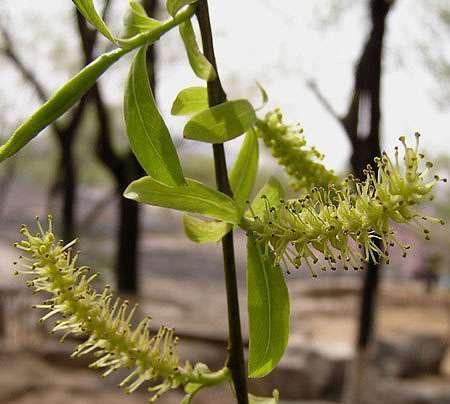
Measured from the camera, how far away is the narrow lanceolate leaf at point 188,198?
1.21 ft

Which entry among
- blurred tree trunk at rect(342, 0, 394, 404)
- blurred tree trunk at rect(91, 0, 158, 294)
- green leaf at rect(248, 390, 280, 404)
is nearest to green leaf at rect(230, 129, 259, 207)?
green leaf at rect(248, 390, 280, 404)

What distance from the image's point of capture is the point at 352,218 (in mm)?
344

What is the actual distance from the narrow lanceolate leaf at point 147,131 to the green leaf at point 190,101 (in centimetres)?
3

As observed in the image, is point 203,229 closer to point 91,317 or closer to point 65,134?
point 91,317

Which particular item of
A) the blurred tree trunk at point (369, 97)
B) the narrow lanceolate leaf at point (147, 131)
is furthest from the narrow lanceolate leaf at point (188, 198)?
the blurred tree trunk at point (369, 97)

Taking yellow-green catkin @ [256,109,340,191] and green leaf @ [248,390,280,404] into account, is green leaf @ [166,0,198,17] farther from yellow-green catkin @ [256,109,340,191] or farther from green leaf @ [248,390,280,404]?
green leaf @ [248,390,280,404]

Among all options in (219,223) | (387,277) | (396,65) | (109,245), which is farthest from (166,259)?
(219,223)

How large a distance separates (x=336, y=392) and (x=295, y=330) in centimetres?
270

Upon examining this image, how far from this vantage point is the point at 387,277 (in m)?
12.3

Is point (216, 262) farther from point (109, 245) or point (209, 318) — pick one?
point (209, 318)

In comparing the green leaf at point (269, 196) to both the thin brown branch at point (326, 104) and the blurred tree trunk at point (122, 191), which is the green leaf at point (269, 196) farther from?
the blurred tree trunk at point (122, 191)

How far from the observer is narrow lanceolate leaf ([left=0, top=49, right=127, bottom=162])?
0.33 m

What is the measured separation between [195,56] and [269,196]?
0.32ft

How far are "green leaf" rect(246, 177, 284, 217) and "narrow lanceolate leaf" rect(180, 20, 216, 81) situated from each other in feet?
0.26
